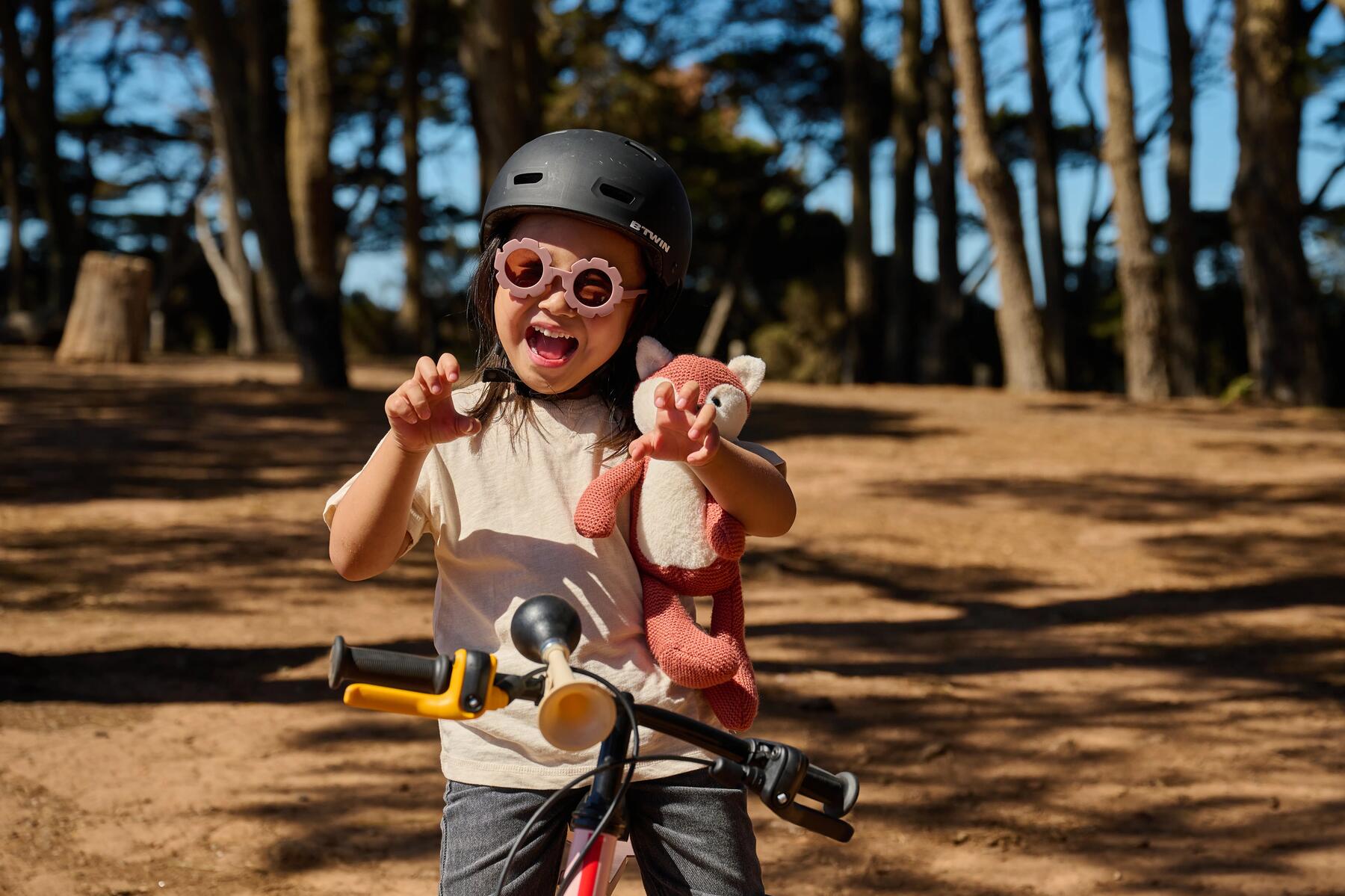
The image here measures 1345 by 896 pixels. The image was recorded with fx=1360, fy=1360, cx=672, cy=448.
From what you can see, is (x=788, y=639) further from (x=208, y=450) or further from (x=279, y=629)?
(x=208, y=450)

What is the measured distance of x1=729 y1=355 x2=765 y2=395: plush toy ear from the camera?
2.12 m

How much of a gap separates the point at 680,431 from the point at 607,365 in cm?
50

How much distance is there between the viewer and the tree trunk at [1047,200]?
20062 millimetres

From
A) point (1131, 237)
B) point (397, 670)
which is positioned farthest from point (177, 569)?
point (1131, 237)

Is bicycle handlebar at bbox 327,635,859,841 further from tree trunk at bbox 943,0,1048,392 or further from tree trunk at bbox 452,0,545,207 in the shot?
tree trunk at bbox 943,0,1048,392

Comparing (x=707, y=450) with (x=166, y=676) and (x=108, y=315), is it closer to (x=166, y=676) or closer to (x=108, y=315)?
(x=166, y=676)

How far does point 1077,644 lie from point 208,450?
21.0 ft

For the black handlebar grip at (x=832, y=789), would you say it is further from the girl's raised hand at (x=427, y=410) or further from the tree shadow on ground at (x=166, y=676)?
the tree shadow on ground at (x=166, y=676)

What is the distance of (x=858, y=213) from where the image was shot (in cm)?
2073

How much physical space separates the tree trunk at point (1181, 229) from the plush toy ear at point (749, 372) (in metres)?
15.3

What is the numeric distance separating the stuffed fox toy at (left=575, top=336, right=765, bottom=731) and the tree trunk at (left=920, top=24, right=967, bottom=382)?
20388mm

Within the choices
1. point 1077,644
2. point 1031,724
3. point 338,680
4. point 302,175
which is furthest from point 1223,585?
point 302,175

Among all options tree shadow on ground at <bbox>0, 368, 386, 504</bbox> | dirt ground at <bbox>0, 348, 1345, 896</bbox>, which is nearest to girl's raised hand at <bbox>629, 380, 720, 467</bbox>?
dirt ground at <bbox>0, 348, 1345, 896</bbox>

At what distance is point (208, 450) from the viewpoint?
32.2 ft
